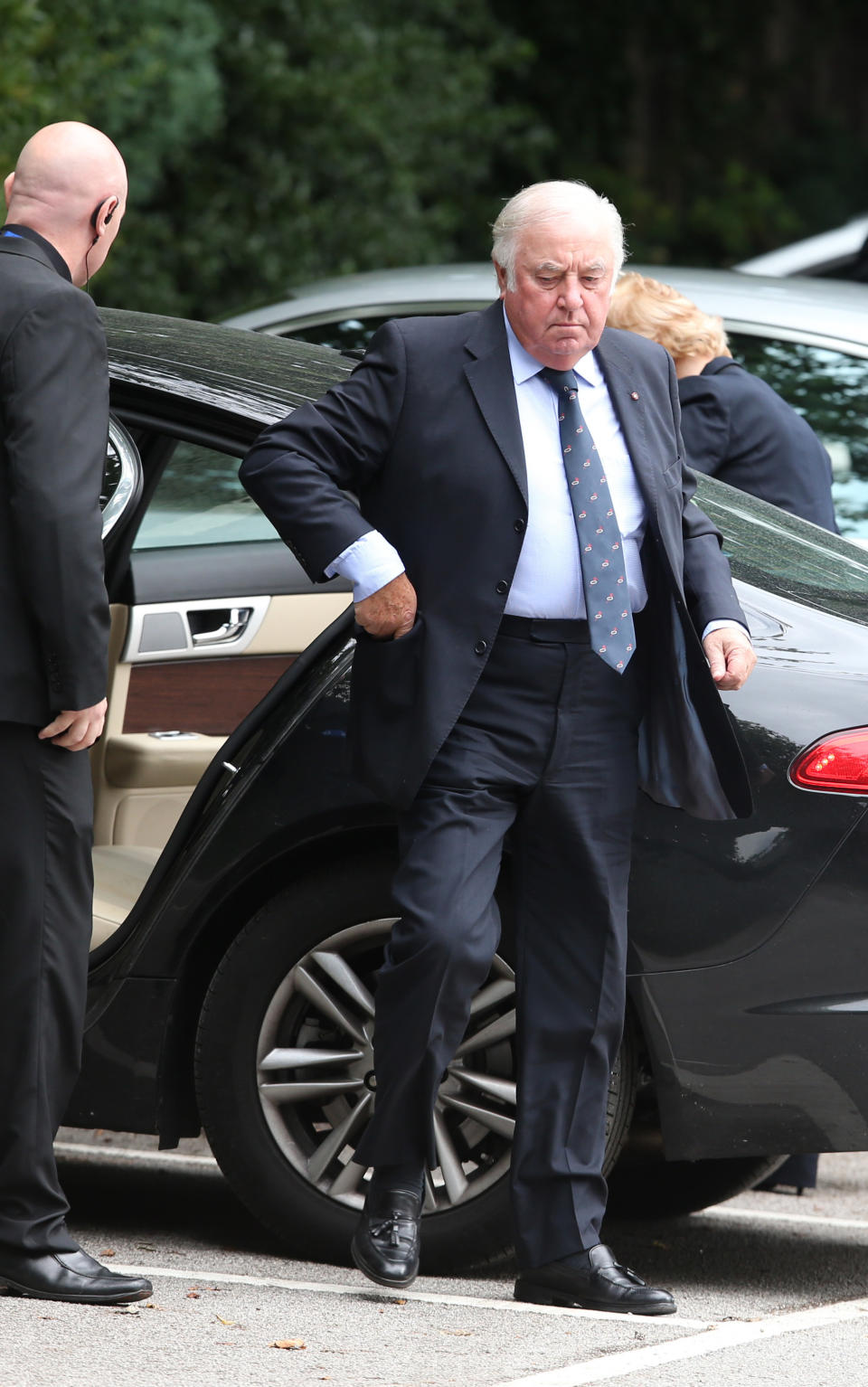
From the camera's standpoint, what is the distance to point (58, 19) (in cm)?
941

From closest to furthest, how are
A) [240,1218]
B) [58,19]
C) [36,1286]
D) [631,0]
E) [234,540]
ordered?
[36,1286] < [240,1218] < [234,540] < [58,19] < [631,0]

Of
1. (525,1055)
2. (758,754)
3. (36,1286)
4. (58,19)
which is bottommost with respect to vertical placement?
(36,1286)

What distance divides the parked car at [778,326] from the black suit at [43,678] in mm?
2654

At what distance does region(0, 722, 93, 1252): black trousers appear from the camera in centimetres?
339

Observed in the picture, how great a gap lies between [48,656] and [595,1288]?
1396 mm

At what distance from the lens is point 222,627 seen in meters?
5.16

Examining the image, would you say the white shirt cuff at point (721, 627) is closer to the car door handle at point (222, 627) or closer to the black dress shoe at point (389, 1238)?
the black dress shoe at point (389, 1238)

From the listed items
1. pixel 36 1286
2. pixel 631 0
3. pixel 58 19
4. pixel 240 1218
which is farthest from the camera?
pixel 631 0

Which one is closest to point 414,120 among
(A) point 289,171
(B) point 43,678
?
(A) point 289,171

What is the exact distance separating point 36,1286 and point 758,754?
1.47 m

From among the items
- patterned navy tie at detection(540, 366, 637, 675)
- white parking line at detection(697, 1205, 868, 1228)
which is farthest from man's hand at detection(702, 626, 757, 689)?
white parking line at detection(697, 1205, 868, 1228)

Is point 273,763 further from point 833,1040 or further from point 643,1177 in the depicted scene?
point 643,1177

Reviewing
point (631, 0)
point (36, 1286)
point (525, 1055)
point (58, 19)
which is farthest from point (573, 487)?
point (631, 0)

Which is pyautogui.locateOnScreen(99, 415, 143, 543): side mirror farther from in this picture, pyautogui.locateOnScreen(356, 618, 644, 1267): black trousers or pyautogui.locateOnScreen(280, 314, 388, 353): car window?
pyautogui.locateOnScreen(280, 314, 388, 353): car window
